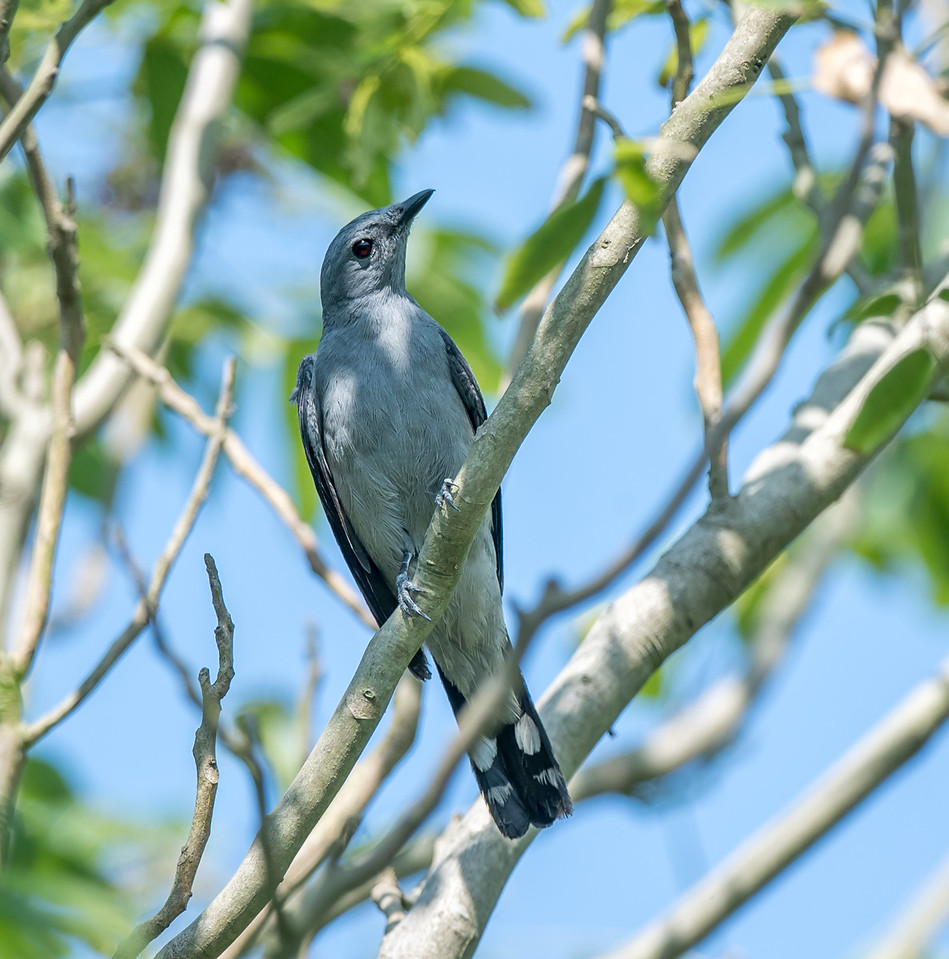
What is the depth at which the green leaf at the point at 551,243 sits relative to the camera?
3.34 m

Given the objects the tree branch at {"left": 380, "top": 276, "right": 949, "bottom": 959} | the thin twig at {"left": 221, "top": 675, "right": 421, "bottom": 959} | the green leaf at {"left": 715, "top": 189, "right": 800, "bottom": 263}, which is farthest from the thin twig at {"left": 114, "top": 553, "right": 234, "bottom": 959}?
the green leaf at {"left": 715, "top": 189, "right": 800, "bottom": 263}

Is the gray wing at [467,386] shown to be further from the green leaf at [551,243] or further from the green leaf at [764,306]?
the green leaf at [551,243]

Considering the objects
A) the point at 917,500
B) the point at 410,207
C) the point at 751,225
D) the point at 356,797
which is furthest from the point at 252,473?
the point at 917,500

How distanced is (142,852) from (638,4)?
460cm

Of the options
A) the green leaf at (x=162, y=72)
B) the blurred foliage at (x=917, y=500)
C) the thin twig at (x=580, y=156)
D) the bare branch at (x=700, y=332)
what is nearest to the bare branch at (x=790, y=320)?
the bare branch at (x=700, y=332)

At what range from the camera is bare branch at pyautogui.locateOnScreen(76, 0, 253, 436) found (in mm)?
5301

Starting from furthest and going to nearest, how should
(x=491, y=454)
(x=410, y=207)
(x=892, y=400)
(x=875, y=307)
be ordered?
(x=410, y=207) → (x=875, y=307) → (x=892, y=400) → (x=491, y=454)

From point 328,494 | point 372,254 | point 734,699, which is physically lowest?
point 734,699

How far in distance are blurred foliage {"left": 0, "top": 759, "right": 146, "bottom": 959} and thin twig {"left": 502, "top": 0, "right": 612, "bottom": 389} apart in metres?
2.45

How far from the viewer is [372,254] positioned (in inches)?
258

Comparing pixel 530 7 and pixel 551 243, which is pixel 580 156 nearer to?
pixel 530 7

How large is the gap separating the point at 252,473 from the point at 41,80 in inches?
77.0

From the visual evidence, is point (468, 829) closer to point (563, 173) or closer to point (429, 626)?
point (429, 626)

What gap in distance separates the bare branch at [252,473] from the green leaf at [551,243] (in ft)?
4.80
